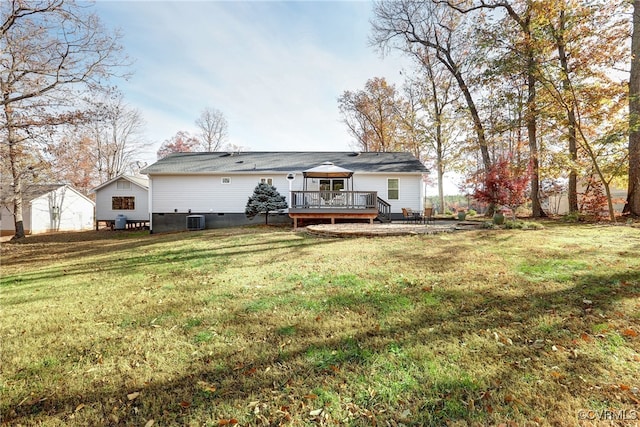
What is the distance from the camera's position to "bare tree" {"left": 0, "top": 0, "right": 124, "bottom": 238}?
27.9 feet

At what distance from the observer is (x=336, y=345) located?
9.29ft

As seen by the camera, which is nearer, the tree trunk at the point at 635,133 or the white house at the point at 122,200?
the tree trunk at the point at 635,133

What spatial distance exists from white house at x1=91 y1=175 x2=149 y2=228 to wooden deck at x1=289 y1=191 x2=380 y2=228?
14820mm

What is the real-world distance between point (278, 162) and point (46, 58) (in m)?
10.7

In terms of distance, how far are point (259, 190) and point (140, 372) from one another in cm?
1239

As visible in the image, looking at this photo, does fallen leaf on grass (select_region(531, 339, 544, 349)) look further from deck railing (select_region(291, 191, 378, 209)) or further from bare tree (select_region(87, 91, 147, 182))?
bare tree (select_region(87, 91, 147, 182))

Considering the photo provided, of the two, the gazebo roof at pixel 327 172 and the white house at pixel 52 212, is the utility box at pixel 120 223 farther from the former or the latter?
the gazebo roof at pixel 327 172

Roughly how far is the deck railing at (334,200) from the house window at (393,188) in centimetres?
308

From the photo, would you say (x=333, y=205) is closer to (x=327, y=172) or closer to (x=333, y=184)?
(x=327, y=172)

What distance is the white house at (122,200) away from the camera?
21.6 m

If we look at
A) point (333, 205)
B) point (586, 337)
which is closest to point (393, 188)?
point (333, 205)

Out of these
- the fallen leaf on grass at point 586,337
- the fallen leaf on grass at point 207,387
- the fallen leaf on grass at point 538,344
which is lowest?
the fallen leaf on grass at point 207,387

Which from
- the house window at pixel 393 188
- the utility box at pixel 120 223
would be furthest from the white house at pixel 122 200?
the house window at pixel 393 188

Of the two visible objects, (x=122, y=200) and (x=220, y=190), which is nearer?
(x=220, y=190)
